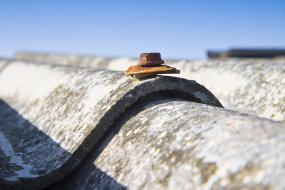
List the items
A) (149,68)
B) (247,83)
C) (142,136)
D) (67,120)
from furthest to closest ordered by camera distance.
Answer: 1. (247,83)
2. (67,120)
3. (149,68)
4. (142,136)

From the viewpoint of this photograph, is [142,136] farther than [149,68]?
No

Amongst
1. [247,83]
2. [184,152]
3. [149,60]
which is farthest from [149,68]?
[247,83]

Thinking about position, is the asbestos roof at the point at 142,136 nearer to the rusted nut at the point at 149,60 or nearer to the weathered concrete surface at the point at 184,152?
the weathered concrete surface at the point at 184,152

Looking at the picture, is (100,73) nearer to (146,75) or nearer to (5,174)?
(146,75)

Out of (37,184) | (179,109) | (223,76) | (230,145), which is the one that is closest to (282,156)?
(230,145)

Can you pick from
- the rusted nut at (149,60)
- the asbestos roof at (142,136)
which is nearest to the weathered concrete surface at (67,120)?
the asbestos roof at (142,136)

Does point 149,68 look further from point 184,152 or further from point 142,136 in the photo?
point 184,152

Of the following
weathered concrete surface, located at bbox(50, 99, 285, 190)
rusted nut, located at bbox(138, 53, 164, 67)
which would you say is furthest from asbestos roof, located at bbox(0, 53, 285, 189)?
rusted nut, located at bbox(138, 53, 164, 67)
